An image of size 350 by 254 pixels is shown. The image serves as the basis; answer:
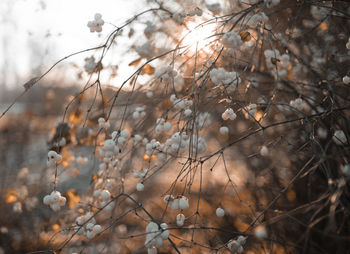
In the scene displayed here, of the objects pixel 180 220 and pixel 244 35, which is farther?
pixel 180 220

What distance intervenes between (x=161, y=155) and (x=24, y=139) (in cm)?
243

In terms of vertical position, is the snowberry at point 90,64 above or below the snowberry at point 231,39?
above

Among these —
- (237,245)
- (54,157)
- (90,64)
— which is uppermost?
(90,64)

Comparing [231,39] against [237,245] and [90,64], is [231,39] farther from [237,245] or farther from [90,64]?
[90,64]

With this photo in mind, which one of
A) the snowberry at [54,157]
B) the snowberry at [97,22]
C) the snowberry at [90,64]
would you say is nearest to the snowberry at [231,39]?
the snowberry at [97,22]

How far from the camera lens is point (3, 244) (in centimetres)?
232

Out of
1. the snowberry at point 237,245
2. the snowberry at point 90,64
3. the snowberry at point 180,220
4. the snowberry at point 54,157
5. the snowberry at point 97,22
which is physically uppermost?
the snowberry at point 97,22

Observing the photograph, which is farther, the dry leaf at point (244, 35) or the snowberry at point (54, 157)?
the snowberry at point (54, 157)

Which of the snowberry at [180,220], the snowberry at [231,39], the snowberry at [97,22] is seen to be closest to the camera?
the snowberry at [231,39]

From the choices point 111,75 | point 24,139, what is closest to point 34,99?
point 24,139

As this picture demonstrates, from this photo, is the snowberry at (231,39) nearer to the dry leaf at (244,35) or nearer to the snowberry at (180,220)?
the dry leaf at (244,35)

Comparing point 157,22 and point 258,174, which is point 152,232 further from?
point 157,22

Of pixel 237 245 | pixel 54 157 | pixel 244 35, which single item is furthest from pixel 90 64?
pixel 237 245

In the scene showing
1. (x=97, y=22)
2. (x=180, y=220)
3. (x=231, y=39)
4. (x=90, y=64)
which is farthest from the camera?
(x=90, y=64)
